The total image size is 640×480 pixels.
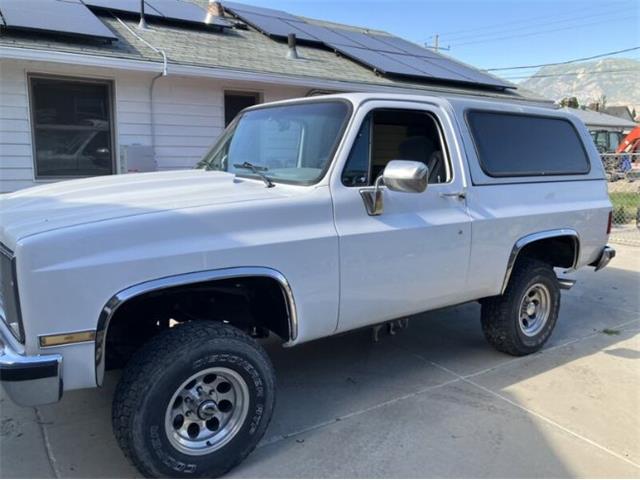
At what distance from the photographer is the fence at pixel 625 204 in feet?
36.9

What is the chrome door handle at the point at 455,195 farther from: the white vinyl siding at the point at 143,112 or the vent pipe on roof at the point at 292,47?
the vent pipe on roof at the point at 292,47

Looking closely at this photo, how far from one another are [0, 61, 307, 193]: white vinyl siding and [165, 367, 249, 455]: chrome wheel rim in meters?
5.59

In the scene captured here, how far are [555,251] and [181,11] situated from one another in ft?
26.5

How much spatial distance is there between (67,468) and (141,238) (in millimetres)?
1477

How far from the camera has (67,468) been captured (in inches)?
121

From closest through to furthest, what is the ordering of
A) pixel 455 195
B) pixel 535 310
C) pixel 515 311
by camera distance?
pixel 455 195 → pixel 515 311 → pixel 535 310

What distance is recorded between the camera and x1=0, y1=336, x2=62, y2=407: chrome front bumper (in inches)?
96.3

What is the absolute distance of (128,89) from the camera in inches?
309

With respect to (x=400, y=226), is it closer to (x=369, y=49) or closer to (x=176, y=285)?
(x=176, y=285)

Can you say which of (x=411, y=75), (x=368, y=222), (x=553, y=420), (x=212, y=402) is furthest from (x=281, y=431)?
(x=411, y=75)

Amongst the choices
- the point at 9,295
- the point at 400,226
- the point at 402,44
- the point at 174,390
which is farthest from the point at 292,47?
the point at 174,390

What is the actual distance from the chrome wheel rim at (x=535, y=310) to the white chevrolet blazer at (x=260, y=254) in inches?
1.4

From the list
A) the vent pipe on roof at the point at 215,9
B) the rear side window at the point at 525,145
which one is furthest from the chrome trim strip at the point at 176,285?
the vent pipe on roof at the point at 215,9

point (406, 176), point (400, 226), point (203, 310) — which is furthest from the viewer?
point (400, 226)
